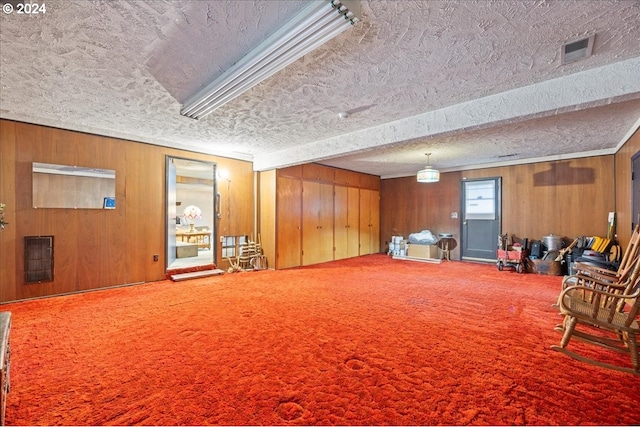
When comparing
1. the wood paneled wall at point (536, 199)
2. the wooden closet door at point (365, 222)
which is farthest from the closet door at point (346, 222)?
the wood paneled wall at point (536, 199)

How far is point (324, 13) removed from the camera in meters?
1.62

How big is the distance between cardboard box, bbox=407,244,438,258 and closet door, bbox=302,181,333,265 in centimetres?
233

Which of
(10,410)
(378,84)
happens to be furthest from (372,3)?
(10,410)

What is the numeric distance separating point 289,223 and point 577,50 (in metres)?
5.27

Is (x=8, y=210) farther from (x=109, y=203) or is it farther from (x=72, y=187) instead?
(x=109, y=203)

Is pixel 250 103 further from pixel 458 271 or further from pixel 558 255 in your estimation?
pixel 558 255

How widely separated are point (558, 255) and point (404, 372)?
5716 mm

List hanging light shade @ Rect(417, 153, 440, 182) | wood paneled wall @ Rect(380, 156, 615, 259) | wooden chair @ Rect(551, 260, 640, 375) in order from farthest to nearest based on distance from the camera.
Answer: hanging light shade @ Rect(417, 153, 440, 182) < wood paneled wall @ Rect(380, 156, 615, 259) < wooden chair @ Rect(551, 260, 640, 375)

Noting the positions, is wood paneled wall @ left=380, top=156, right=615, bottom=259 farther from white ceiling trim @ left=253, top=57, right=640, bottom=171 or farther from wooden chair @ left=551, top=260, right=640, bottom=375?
white ceiling trim @ left=253, top=57, right=640, bottom=171

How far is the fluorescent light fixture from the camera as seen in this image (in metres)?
1.62

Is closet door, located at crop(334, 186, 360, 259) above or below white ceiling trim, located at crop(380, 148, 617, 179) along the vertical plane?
below

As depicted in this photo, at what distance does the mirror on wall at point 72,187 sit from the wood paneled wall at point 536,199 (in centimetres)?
755

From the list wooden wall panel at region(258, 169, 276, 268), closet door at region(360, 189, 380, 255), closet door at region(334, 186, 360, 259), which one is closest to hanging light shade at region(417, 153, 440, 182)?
closet door at region(334, 186, 360, 259)

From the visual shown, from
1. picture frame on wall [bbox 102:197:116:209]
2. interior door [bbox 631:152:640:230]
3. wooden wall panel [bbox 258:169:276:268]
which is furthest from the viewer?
wooden wall panel [bbox 258:169:276:268]
